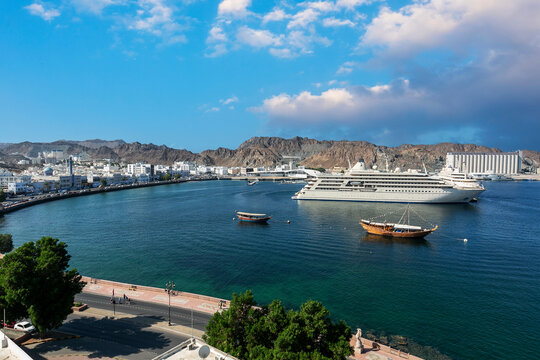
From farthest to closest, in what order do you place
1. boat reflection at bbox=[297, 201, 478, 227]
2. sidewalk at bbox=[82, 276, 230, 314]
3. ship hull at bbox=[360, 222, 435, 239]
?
boat reflection at bbox=[297, 201, 478, 227] < ship hull at bbox=[360, 222, 435, 239] < sidewalk at bbox=[82, 276, 230, 314]

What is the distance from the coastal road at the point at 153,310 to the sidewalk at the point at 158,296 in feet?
1.70

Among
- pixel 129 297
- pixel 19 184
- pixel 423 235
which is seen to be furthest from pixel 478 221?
pixel 19 184

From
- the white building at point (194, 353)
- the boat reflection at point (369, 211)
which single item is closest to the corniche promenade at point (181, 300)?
the white building at point (194, 353)

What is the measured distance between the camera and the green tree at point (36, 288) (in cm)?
1731

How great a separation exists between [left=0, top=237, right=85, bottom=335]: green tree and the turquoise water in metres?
11.8

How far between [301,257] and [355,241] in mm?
11029

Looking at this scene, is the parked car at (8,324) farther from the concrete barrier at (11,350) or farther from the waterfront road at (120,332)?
the concrete barrier at (11,350)

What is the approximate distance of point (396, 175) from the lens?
81.8 meters

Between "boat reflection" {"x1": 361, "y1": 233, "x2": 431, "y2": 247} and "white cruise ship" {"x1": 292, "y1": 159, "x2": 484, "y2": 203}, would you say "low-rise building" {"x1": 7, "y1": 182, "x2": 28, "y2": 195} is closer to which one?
"white cruise ship" {"x1": 292, "y1": 159, "x2": 484, "y2": 203}

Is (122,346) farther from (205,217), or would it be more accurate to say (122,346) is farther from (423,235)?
(205,217)

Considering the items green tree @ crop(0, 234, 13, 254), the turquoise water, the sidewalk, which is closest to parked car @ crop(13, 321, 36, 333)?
the sidewalk

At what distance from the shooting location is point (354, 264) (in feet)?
116

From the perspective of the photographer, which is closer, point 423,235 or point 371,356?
point 371,356

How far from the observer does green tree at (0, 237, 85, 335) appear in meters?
17.3
